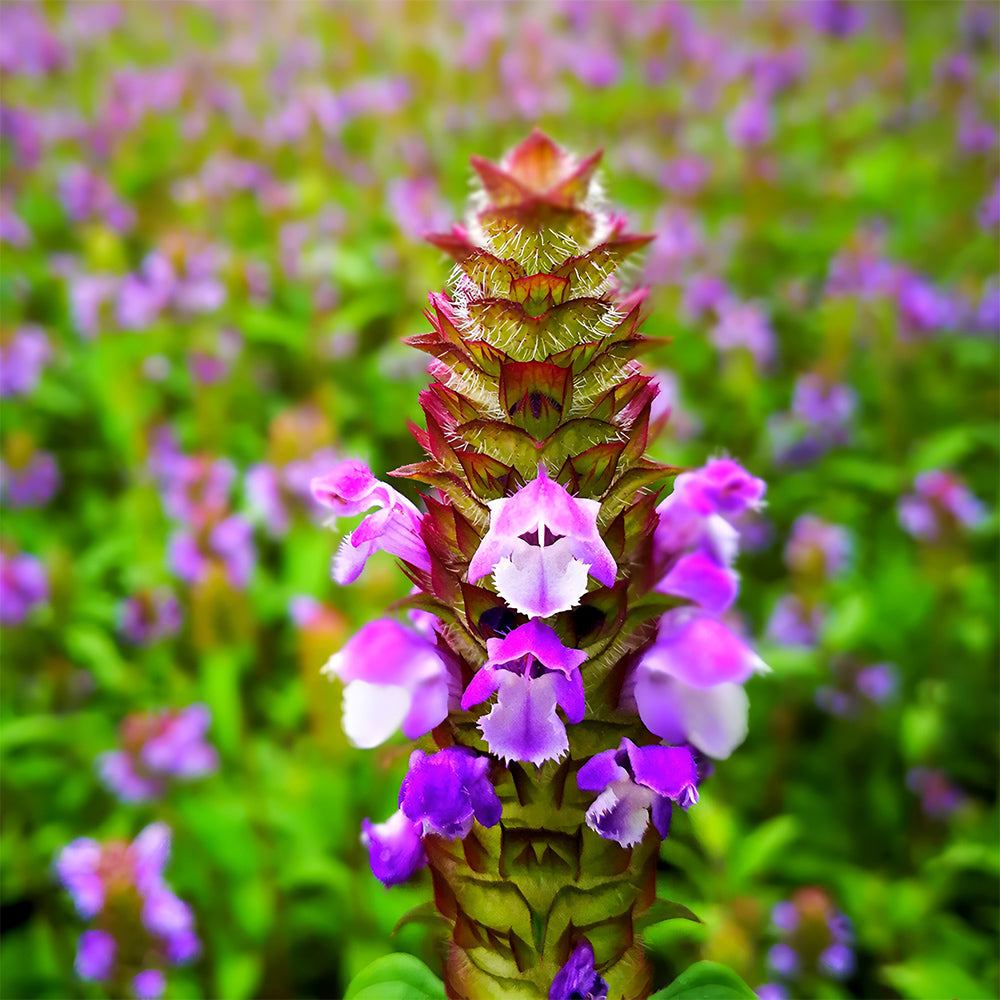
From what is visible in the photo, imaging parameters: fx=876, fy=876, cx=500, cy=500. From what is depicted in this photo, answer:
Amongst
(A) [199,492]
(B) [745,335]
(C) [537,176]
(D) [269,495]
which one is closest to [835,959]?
(C) [537,176]

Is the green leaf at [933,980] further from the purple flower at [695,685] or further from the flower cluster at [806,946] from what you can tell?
the purple flower at [695,685]

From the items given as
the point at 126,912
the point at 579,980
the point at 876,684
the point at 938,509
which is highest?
the point at 938,509

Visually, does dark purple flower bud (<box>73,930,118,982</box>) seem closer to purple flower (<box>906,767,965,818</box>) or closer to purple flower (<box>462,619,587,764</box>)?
purple flower (<box>462,619,587,764</box>)

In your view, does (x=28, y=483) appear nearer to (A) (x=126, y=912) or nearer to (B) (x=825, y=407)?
(A) (x=126, y=912)

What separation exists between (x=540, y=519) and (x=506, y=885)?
0.43 m

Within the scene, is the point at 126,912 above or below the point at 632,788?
above

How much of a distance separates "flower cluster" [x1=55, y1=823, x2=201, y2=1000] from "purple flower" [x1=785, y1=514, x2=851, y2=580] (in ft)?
7.27

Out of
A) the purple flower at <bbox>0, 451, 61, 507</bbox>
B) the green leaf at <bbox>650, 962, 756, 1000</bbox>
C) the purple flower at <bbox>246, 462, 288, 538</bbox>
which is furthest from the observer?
the purple flower at <bbox>0, 451, 61, 507</bbox>

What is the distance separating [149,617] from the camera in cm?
314

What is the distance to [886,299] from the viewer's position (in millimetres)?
4426

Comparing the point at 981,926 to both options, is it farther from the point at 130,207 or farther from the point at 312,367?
the point at 130,207

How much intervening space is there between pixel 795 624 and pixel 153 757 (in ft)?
7.16

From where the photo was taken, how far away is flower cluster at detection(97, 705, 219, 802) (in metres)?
2.57

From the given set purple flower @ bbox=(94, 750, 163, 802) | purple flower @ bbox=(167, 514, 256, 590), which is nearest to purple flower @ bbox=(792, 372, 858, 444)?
purple flower @ bbox=(167, 514, 256, 590)
